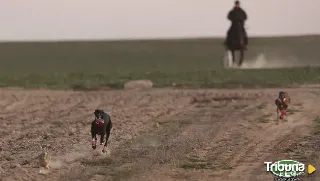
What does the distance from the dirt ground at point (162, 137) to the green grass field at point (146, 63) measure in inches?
212

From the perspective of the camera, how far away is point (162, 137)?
14242 millimetres

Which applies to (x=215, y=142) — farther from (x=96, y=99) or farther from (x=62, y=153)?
(x=96, y=99)

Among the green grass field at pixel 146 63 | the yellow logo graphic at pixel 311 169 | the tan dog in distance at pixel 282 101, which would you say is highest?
the green grass field at pixel 146 63

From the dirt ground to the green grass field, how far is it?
5385mm

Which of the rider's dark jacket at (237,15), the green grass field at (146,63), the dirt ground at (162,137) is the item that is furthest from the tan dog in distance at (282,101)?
the rider's dark jacket at (237,15)

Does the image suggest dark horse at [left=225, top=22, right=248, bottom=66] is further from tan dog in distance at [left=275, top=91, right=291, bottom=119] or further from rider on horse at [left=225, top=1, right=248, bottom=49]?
tan dog in distance at [left=275, top=91, right=291, bottom=119]

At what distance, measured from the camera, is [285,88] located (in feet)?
83.7

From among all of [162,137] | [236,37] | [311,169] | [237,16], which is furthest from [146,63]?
[311,169]

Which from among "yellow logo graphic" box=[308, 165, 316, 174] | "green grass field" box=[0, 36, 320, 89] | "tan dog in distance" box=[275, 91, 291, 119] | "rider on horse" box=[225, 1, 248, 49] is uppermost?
"rider on horse" box=[225, 1, 248, 49]

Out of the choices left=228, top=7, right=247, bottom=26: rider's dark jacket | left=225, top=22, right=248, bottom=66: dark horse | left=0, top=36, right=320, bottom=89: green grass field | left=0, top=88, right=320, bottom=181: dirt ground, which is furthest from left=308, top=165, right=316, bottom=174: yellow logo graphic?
left=225, top=22, right=248, bottom=66: dark horse

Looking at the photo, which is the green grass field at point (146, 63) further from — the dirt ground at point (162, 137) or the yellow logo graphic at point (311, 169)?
the yellow logo graphic at point (311, 169)

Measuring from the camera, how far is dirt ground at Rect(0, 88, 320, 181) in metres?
11.0

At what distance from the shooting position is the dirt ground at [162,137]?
1098cm

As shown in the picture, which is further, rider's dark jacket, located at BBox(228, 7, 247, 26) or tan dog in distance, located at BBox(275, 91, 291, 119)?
rider's dark jacket, located at BBox(228, 7, 247, 26)
